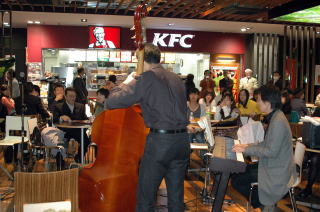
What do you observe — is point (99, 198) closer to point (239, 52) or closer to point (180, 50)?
point (180, 50)

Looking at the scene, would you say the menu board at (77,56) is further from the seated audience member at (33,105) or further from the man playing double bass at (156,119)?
the man playing double bass at (156,119)

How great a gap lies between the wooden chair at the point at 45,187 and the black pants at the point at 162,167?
682 mm

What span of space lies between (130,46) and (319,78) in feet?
23.7

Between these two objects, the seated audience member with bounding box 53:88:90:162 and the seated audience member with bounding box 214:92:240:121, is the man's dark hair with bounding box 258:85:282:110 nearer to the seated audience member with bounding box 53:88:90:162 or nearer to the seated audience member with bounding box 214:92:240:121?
the seated audience member with bounding box 214:92:240:121

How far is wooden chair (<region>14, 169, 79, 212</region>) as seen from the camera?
8.33ft

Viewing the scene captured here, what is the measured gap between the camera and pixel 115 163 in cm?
352

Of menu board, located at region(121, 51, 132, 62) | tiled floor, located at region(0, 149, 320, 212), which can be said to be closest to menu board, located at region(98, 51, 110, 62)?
menu board, located at region(121, 51, 132, 62)

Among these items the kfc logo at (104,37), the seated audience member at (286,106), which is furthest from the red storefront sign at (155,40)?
the seated audience member at (286,106)

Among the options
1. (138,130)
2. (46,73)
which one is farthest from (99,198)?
(46,73)

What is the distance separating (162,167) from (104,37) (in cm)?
999

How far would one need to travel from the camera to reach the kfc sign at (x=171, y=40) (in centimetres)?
1325

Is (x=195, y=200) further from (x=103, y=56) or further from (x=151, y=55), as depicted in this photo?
(x=103, y=56)

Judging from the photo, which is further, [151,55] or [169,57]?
[169,57]

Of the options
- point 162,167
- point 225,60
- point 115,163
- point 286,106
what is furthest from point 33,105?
point 225,60
